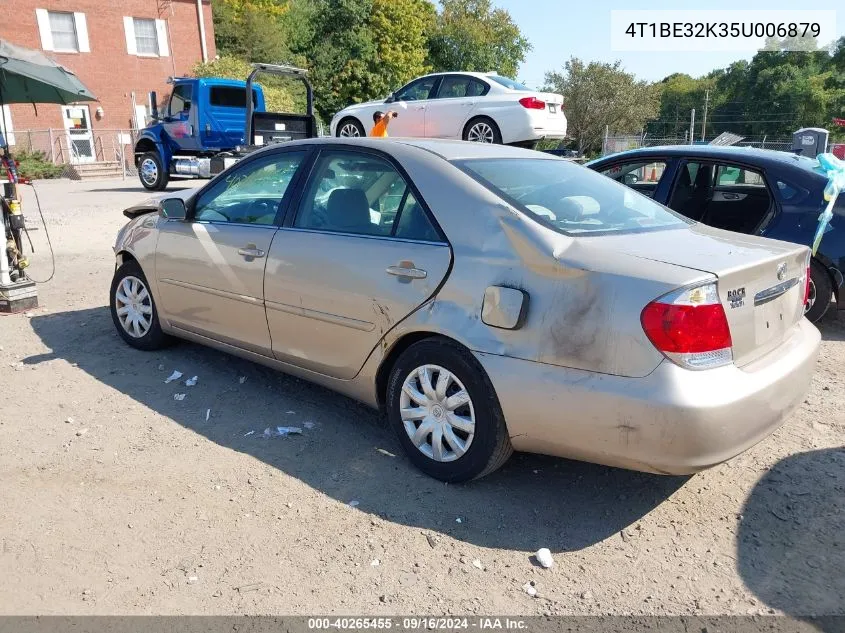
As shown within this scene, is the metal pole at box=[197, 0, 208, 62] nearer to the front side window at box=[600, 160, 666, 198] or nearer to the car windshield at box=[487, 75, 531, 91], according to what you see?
the car windshield at box=[487, 75, 531, 91]

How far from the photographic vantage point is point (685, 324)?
274 centimetres

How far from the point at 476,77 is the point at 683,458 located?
10.6 m

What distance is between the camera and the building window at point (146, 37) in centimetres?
2841

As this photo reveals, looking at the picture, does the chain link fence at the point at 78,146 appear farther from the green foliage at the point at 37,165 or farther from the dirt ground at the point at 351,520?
the dirt ground at the point at 351,520

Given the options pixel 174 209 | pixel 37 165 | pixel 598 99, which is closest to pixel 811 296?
pixel 174 209

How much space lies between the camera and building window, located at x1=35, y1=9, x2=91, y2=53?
26.3m

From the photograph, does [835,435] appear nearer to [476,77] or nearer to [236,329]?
[236,329]

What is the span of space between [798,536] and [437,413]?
5.50ft

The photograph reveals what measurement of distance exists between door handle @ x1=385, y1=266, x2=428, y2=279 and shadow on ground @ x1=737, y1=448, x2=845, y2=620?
185 cm

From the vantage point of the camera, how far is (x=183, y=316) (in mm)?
4871

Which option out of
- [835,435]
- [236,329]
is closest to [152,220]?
[236,329]

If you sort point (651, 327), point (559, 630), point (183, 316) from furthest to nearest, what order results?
point (183, 316), point (651, 327), point (559, 630)

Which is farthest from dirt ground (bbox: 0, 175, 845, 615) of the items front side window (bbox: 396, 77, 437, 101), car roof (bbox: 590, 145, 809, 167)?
front side window (bbox: 396, 77, 437, 101)

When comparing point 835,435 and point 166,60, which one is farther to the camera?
point 166,60
